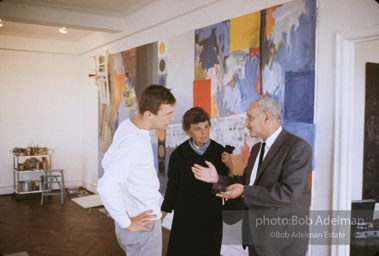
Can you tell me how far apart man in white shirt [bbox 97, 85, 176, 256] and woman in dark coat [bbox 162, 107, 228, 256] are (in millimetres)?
1084

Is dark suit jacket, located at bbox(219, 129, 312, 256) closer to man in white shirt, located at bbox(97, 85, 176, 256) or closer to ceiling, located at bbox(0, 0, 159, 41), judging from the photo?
man in white shirt, located at bbox(97, 85, 176, 256)

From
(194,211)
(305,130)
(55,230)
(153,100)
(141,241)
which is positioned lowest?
(55,230)

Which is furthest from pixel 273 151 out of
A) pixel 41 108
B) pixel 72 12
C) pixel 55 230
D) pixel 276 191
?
pixel 41 108

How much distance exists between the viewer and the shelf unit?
752 cm

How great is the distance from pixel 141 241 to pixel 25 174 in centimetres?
705

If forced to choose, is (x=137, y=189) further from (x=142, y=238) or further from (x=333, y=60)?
(x=333, y=60)

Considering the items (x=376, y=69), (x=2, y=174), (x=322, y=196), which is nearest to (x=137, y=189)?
(x=322, y=196)

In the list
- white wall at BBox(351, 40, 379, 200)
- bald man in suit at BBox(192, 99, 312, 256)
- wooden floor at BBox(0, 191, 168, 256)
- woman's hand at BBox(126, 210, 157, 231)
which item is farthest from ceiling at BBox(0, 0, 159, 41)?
woman's hand at BBox(126, 210, 157, 231)

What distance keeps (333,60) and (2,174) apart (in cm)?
740

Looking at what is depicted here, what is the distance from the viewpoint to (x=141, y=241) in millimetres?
2070

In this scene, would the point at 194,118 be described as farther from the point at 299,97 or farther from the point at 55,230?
the point at 55,230

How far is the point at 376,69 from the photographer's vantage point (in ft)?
15.2

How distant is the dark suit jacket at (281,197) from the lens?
226 centimetres

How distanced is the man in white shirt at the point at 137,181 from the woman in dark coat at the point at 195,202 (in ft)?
3.56
